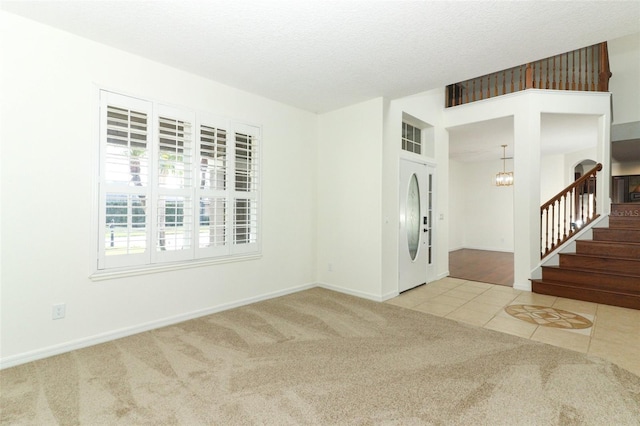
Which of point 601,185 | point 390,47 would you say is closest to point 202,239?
point 390,47

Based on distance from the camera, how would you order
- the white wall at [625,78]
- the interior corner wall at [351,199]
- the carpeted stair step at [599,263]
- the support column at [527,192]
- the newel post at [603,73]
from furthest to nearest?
the white wall at [625,78]
the newel post at [603,73]
the support column at [527,192]
the interior corner wall at [351,199]
the carpeted stair step at [599,263]

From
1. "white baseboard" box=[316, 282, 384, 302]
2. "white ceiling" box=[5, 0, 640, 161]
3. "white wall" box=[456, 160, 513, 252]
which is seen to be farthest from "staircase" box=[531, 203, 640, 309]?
"white wall" box=[456, 160, 513, 252]

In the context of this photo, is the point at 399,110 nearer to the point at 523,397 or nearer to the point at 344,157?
the point at 344,157

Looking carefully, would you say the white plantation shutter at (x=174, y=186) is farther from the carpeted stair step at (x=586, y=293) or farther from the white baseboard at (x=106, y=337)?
the carpeted stair step at (x=586, y=293)

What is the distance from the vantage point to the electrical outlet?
2.61 m

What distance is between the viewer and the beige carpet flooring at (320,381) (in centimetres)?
183

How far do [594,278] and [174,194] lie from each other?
538cm

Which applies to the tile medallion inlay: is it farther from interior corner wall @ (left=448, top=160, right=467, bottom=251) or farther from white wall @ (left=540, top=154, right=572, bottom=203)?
white wall @ (left=540, top=154, right=572, bottom=203)

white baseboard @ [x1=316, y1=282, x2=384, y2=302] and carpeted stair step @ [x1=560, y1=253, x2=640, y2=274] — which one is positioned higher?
carpeted stair step @ [x1=560, y1=253, x2=640, y2=274]

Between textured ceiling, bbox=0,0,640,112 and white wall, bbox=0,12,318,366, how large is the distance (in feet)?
0.68

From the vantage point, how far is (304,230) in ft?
15.4

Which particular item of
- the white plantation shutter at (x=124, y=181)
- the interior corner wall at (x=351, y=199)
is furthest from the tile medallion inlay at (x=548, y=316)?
the white plantation shutter at (x=124, y=181)

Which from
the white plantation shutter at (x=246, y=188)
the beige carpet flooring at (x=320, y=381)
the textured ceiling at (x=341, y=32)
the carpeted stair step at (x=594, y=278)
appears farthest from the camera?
the carpeted stair step at (x=594, y=278)

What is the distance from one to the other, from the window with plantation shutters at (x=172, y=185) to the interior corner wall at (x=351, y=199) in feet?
3.86
